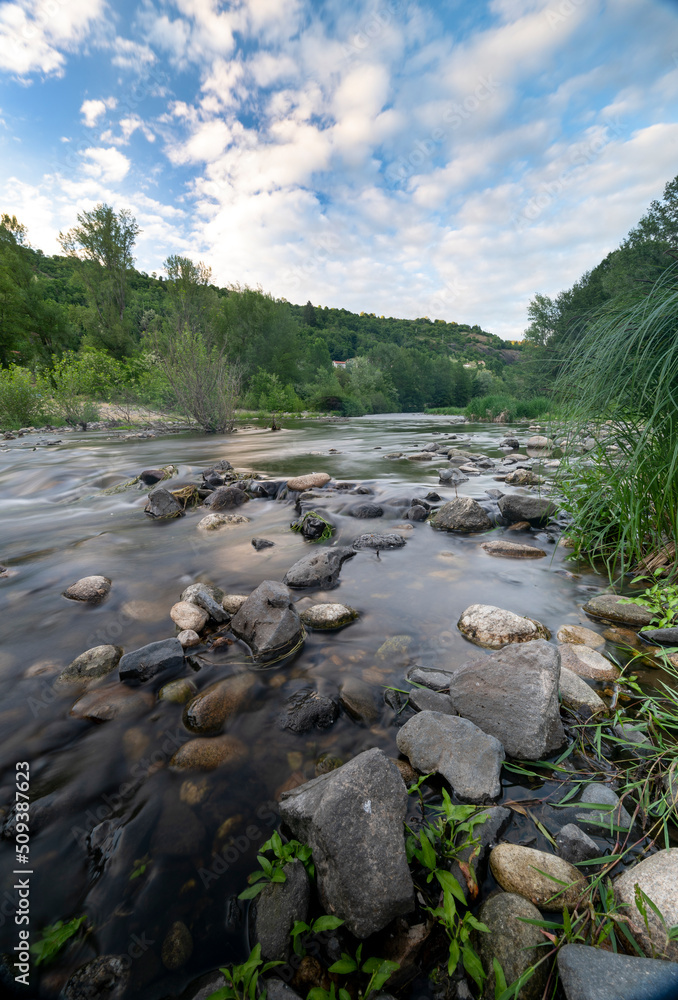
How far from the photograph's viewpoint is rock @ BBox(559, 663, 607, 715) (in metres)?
2.19

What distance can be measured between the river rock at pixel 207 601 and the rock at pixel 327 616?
706 mm

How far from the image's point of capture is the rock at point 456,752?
1.76 metres

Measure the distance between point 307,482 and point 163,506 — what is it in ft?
9.44

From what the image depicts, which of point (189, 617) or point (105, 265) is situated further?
point (105, 265)

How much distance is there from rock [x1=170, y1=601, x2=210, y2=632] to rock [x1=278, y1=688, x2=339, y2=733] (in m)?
1.17

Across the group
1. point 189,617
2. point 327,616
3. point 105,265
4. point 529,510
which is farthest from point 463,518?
point 105,265

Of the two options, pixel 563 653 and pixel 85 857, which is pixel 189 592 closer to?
pixel 85 857

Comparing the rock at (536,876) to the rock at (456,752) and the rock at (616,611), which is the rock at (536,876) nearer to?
the rock at (456,752)

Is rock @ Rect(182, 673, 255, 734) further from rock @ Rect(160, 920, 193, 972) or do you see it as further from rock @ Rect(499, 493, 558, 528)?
rock @ Rect(499, 493, 558, 528)

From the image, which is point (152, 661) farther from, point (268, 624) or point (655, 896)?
Result: point (655, 896)

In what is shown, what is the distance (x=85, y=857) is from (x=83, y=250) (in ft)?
184

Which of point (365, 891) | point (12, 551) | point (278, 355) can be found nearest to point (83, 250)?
point (278, 355)

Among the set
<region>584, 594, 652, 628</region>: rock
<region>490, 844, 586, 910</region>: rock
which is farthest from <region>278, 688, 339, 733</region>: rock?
<region>584, 594, 652, 628</region>: rock

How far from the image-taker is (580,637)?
116 inches
